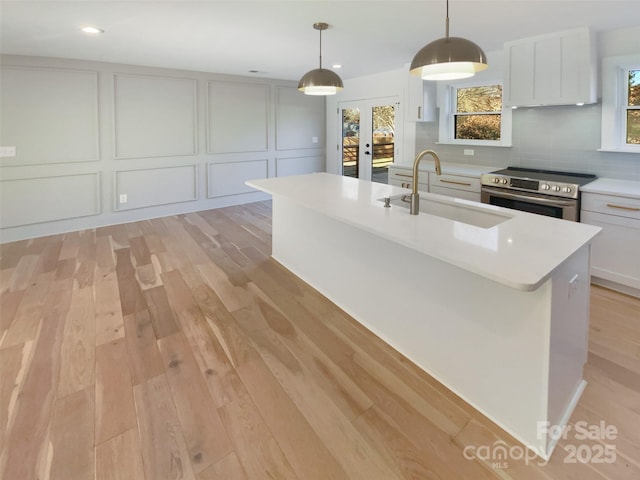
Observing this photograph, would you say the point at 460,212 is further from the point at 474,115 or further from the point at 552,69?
A: the point at 474,115

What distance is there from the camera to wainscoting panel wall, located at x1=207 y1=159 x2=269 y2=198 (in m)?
6.34

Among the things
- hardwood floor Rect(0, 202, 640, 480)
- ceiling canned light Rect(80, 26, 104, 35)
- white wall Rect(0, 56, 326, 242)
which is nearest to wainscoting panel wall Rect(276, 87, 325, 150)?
white wall Rect(0, 56, 326, 242)

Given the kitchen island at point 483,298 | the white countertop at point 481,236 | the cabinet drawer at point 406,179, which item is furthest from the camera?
the cabinet drawer at point 406,179

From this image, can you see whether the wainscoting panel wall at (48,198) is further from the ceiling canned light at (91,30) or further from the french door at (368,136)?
the french door at (368,136)

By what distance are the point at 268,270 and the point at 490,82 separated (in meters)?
3.65

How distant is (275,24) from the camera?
3.30 metres

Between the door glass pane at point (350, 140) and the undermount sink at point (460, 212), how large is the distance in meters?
4.29

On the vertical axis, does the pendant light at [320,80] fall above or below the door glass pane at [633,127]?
above

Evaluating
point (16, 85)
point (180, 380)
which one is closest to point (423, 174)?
point (180, 380)

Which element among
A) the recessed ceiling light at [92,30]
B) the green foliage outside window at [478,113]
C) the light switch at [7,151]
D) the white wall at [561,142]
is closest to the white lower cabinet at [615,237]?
the white wall at [561,142]

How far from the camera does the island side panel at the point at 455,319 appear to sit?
1604 mm

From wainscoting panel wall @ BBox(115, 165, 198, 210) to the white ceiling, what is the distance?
1.63 metres

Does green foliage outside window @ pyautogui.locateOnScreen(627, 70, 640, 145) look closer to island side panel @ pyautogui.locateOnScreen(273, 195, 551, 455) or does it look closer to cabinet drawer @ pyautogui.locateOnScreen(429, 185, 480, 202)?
cabinet drawer @ pyautogui.locateOnScreen(429, 185, 480, 202)

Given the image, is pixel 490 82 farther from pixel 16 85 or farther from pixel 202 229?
pixel 16 85
